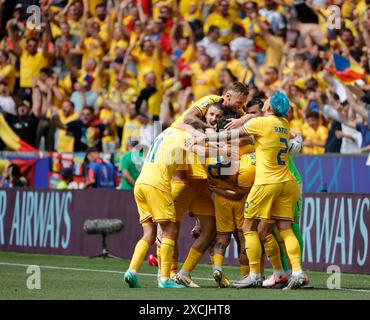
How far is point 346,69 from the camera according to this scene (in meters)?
20.0

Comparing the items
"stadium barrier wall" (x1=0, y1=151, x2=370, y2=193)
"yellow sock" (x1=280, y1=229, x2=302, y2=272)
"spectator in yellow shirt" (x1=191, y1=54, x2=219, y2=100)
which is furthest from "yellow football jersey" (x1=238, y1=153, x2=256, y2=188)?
"spectator in yellow shirt" (x1=191, y1=54, x2=219, y2=100)

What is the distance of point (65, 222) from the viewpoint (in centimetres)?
2128

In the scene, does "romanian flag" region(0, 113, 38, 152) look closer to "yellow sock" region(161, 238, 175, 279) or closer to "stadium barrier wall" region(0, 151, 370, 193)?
"stadium barrier wall" region(0, 151, 370, 193)

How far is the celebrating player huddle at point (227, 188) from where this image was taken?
1329 cm

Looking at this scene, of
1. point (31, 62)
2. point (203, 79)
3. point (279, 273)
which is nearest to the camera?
point (279, 273)

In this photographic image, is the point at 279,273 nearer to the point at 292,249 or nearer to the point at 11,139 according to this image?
the point at 292,249

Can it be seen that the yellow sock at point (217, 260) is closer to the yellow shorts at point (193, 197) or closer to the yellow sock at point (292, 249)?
the yellow shorts at point (193, 197)

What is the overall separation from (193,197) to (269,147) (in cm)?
139

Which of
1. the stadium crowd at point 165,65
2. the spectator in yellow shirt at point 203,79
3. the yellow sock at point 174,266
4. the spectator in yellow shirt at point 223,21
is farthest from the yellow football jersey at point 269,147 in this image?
the spectator in yellow shirt at point 223,21

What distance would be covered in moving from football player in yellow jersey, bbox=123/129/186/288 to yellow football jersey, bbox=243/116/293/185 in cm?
91

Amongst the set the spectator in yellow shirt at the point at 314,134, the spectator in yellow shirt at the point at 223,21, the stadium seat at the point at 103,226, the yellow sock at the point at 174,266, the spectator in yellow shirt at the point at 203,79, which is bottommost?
the yellow sock at the point at 174,266

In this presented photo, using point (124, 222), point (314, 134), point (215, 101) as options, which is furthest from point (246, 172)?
point (124, 222)

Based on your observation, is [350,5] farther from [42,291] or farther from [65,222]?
[42,291]

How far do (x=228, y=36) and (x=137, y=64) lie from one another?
6.96ft
